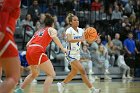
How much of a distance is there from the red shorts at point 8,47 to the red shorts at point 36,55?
3109mm

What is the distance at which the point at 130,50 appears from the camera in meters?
20.0

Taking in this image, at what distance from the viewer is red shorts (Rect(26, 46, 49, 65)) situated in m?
8.76

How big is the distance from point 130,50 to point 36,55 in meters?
11.7

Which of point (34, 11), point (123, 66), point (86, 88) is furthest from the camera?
point (34, 11)

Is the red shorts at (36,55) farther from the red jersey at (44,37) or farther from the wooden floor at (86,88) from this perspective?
the wooden floor at (86,88)

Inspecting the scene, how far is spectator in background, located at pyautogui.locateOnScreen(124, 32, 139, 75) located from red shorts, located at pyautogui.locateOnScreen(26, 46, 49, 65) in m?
11.1

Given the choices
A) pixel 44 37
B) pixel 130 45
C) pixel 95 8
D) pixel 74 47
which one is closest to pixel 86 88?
pixel 74 47

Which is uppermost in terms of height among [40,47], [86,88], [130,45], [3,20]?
[3,20]

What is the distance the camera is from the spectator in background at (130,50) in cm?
1959

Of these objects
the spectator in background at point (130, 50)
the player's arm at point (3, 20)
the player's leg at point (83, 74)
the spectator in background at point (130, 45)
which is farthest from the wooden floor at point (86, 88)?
the player's arm at point (3, 20)

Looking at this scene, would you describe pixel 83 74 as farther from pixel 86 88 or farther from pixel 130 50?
pixel 130 50

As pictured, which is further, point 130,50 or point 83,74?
point 130,50

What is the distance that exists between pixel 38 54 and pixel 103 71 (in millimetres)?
10208

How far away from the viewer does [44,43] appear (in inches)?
355
